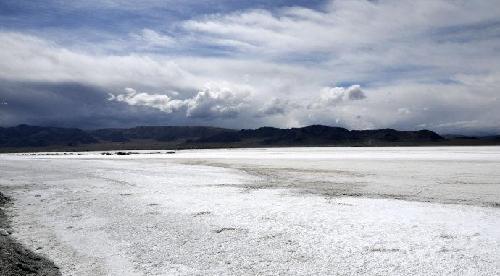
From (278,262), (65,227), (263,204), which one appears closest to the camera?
(278,262)

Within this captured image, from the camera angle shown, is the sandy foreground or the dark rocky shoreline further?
the sandy foreground

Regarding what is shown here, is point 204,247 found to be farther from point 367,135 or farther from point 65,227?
point 367,135

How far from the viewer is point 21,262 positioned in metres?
7.14

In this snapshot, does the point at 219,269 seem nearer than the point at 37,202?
Yes

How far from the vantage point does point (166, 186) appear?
18.5 m

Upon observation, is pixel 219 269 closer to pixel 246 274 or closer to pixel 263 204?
pixel 246 274

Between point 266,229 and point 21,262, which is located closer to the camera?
point 21,262

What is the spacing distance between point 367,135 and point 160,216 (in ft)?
620

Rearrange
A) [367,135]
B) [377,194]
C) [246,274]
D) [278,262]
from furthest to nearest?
[367,135] → [377,194] → [278,262] → [246,274]

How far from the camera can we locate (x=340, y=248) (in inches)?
328

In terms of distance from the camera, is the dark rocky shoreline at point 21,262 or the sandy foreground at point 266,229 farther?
the sandy foreground at point 266,229

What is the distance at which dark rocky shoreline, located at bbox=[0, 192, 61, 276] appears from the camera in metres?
6.73

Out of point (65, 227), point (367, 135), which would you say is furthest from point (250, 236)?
point (367, 135)

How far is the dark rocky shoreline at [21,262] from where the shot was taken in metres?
6.73
